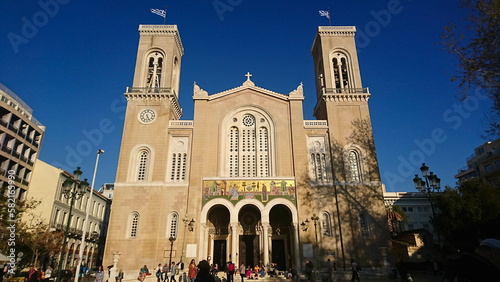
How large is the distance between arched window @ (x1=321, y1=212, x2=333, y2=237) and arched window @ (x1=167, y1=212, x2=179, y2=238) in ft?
42.5

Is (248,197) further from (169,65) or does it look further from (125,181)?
(169,65)

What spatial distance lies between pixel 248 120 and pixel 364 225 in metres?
15.0

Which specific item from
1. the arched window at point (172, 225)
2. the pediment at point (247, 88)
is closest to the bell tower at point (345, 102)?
the pediment at point (247, 88)

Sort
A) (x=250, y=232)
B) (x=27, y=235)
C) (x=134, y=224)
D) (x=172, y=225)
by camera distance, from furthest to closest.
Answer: (x=250, y=232) < (x=172, y=225) < (x=134, y=224) < (x=27, y=235)

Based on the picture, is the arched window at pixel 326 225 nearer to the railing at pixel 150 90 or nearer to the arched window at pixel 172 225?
the arched window at pixel 172 225

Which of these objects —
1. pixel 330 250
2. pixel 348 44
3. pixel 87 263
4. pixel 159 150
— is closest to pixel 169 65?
pixel 159 150

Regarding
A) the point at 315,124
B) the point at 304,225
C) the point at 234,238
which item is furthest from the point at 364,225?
the point at 234,238

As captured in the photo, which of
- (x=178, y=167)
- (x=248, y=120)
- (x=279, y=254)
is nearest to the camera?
(x=279, y=254)

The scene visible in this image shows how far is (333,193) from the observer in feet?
95.8

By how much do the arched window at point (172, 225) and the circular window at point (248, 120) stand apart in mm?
11413

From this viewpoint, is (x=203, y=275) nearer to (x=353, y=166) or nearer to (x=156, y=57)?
(x=353, y=166)

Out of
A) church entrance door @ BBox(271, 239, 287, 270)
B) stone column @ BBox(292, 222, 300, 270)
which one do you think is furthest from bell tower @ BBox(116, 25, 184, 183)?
stone column @ BBox(292, 222, 300, 270)

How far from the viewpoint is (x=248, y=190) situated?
93.2ft

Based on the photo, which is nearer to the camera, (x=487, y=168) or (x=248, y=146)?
(x=248, y=146)
